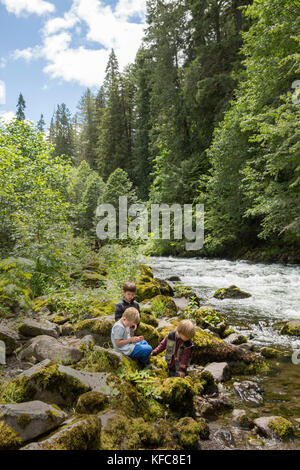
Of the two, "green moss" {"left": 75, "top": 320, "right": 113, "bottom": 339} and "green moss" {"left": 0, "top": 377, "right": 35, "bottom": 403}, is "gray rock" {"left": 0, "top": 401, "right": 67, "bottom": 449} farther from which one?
"green moss" {"left": 75, "top": 320, "right": 113, "bottom": 339}

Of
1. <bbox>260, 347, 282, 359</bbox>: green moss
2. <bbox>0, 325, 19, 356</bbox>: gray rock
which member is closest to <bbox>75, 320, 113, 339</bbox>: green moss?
<bbox>0, 325, 19, 356</bbox>: gray rock

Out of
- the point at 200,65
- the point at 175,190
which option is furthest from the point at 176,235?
the point at 200,65

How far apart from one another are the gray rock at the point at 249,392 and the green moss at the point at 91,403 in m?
2.19

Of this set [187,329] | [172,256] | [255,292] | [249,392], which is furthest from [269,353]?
[172,256]

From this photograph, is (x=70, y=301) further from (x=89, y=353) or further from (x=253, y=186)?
(x=253, y=186)

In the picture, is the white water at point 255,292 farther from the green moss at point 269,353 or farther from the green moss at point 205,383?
the green moss at point 205,383

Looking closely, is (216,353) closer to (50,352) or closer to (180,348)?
(180,348)

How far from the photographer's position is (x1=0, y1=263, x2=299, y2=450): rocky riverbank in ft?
8.40

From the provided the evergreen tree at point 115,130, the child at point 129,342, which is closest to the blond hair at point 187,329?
the child at point 129,342

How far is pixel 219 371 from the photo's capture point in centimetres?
478

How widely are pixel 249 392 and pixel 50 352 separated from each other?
2.89 metres

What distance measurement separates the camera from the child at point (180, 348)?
13.6ft

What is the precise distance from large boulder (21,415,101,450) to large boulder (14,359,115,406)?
465 millimetres

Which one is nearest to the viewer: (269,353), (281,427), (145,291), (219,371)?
(281,427)
